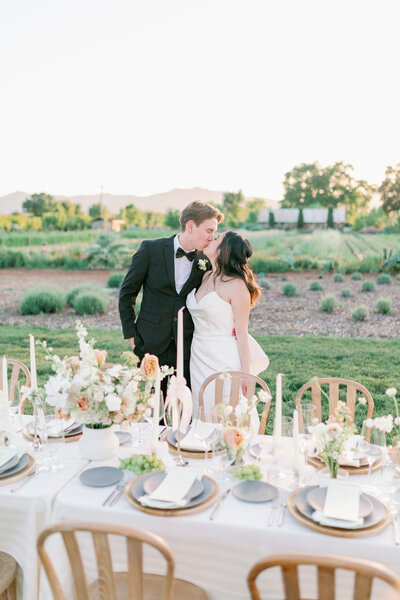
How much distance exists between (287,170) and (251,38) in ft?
62.9

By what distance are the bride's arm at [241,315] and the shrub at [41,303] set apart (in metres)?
8.06

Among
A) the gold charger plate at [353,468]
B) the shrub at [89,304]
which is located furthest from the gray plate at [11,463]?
the shrub at [89,304]

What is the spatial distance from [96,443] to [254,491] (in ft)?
2.65

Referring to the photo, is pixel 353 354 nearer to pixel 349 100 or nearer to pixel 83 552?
pixel 83 552

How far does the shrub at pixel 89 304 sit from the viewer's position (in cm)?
1098

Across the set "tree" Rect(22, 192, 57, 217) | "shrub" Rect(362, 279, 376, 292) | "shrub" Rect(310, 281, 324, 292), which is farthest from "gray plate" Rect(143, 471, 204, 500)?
"tree" Rect(22, 192, 57, 217)

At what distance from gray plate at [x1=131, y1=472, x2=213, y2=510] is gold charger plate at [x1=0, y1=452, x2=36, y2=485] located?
0.50m

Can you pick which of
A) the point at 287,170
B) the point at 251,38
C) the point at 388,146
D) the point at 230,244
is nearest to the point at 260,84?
the point at 251,38

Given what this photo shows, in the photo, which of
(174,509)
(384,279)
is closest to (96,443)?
(174,509)

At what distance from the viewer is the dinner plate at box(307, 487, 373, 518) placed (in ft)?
6.50

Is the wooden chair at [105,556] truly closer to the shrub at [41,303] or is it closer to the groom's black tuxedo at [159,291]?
the groom's black tuxedo at [159,291]

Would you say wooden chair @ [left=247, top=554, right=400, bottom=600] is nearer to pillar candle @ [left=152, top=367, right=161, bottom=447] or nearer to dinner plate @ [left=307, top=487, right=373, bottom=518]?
dinner plate @ [left=307, top=487, right=373, bottom=518]

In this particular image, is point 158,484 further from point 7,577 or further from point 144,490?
point 7,577

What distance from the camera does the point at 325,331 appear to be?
969cm
